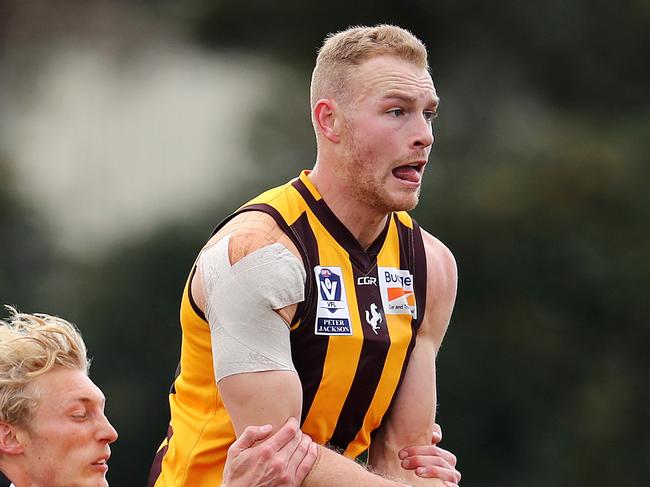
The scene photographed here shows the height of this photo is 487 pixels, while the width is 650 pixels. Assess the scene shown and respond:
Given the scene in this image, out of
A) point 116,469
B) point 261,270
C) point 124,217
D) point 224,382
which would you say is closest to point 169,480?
point 224,382

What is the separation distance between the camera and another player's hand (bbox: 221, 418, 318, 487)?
4.95 meters

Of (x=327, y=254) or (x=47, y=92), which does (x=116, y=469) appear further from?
(x=327, y=254)

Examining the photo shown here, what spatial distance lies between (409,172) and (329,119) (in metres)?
0.36

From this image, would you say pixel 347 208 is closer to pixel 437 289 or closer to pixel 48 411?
pixel 437 289

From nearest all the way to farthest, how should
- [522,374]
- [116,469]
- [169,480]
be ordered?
[169,480] < [116,469] < [522,374]

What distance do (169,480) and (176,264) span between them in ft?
25.6

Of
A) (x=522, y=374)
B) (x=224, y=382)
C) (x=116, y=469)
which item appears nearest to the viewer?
(x=224, y=382)

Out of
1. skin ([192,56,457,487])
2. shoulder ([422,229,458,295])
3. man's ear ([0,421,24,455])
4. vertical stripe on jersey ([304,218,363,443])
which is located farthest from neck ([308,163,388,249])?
man's ear ([0,421,24,455])

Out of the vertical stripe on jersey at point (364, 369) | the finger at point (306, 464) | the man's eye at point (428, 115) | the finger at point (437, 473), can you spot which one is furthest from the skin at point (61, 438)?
the man's eye at point (428, 115)

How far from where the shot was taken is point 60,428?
15.6 feet

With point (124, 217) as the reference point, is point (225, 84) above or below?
above

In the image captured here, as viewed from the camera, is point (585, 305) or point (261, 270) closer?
point (261, 270)

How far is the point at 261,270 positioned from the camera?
5.03 meters

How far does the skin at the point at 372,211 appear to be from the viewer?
5020 mm
